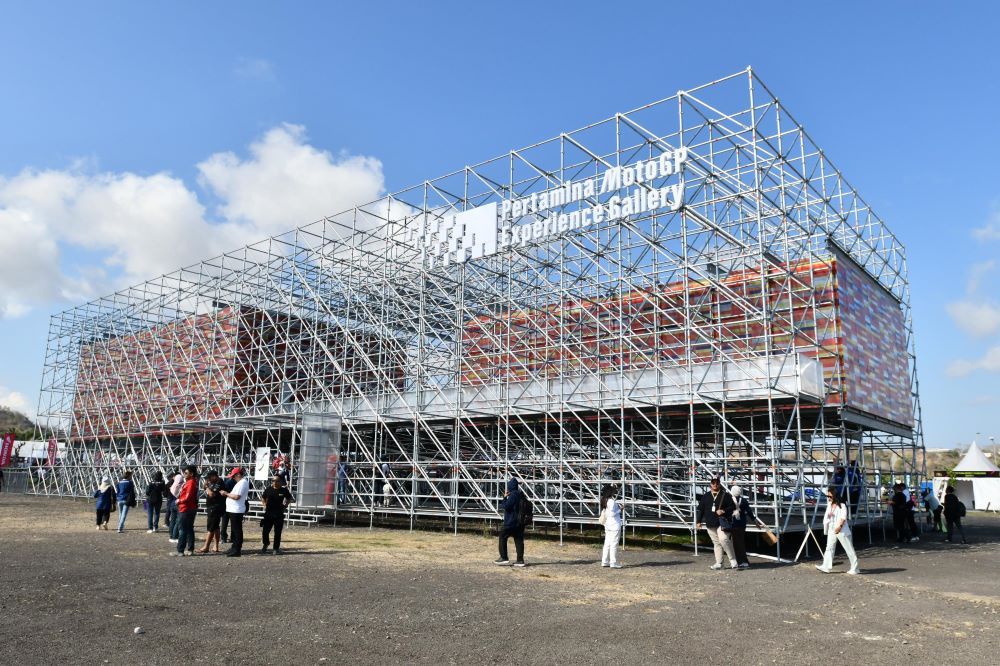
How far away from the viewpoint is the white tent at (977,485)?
38.5 meters

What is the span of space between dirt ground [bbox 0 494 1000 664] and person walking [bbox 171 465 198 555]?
389 mm

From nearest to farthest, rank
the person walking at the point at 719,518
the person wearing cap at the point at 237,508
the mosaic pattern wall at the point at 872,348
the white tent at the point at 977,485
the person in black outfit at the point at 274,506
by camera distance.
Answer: the person walking at the point at 719,518, the person wearing cap at the point at 237,508, the person in black outfit at the point at 274,506, the mosaic pattern wall at the point at 872,348, the white tent at the point at 977,485

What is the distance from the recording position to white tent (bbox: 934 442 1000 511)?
126 feet

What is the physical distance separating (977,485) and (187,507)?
40303 millimetres

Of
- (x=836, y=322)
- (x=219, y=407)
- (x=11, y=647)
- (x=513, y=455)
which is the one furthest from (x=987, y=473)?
(x=11, y=647)

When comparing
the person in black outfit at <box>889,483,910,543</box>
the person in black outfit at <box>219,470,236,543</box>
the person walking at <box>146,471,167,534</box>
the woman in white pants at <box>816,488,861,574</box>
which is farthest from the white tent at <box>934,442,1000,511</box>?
the person walking at <box>146,471,167,534</box>

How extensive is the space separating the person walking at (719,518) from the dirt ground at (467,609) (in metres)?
0.57

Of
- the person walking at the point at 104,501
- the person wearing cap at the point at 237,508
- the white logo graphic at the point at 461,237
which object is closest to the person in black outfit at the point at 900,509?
the white logo graphic at the point at 461,237

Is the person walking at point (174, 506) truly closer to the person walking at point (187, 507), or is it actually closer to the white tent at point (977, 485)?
the person walking at point (187, 507)

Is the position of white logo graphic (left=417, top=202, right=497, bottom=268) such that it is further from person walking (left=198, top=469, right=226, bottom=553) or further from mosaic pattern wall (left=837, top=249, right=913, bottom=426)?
person walking (left=198, top=469, right=226, bottom=553)

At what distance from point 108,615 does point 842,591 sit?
9648 mm

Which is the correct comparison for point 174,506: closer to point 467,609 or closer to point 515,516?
point 515,516

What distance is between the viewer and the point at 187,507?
12.9 m

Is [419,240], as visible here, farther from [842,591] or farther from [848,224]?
[842,591]
